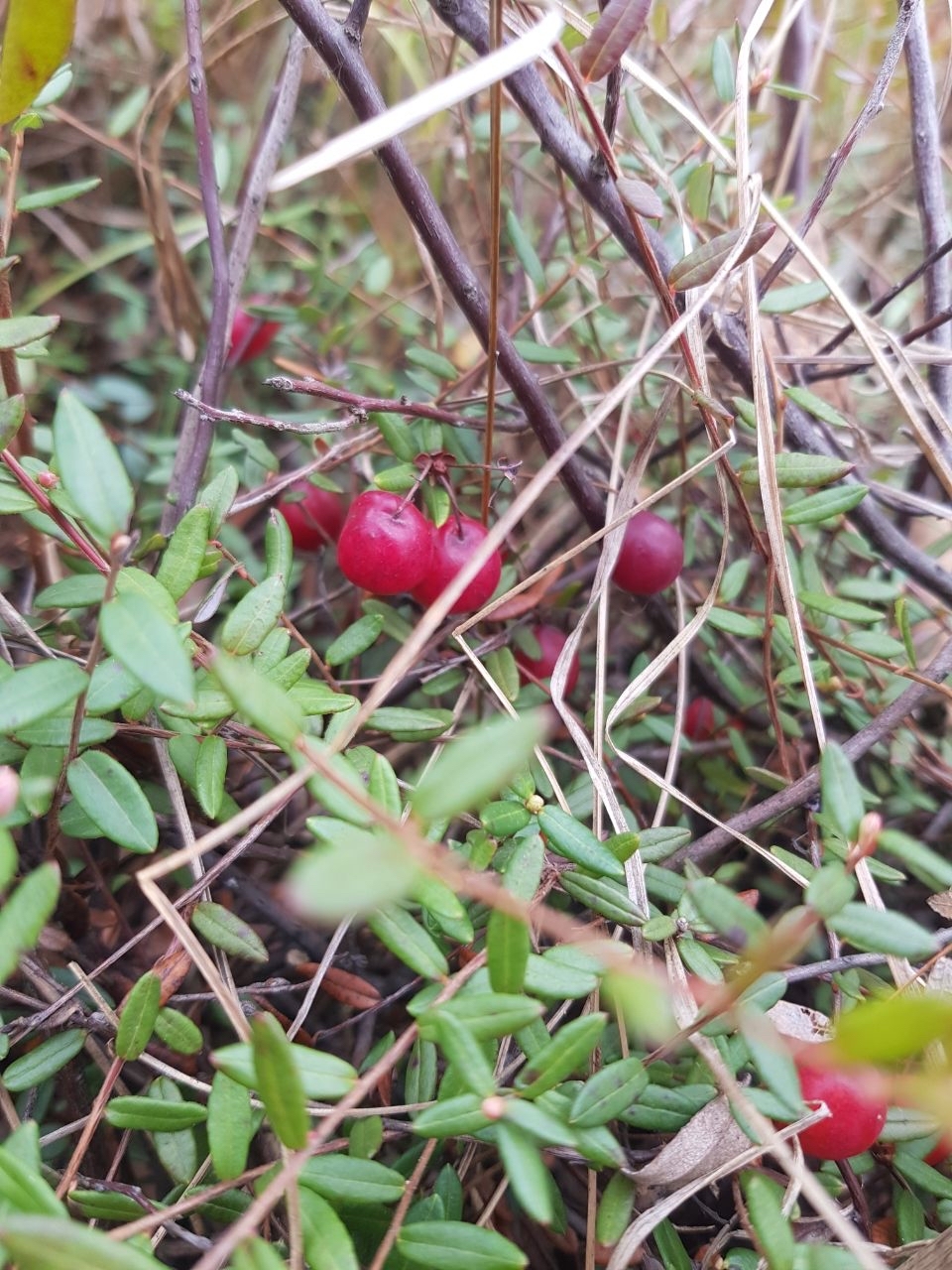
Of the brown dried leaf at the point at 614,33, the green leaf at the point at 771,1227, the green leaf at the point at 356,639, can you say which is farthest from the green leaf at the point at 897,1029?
the brown dried leaf at the point at 614,33

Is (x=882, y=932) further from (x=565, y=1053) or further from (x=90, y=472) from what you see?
(x=90, y=472)

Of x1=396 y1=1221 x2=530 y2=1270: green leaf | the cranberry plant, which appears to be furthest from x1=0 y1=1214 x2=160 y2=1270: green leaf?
x1=396 y1=1221 x2=530 y2=1270: green leaf

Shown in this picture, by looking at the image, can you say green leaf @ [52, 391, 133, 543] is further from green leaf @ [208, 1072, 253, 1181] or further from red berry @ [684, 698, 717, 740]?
red berry @ [684, 698, 717, 740]

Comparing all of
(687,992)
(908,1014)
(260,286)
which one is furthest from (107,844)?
(260,286)

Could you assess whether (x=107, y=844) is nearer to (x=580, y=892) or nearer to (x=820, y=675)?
(x=580, y=892)

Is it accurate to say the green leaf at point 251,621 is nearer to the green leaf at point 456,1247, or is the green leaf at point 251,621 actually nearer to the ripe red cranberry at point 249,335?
the green leaf at point 456,1247

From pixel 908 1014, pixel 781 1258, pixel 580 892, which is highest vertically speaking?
pixel 908 1014
